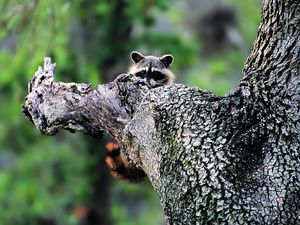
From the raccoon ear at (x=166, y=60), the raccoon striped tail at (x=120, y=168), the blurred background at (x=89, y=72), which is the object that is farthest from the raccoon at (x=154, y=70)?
the blurred background at (x=89, y=72)

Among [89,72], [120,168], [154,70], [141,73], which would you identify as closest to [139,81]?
[120,168]

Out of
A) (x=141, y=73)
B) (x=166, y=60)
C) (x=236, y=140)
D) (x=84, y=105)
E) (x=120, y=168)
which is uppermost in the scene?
(x=166, y=60)

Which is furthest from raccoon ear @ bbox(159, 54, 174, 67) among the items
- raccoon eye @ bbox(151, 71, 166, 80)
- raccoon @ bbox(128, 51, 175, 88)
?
raccoon eye @ bbox(151, 71, 166, 80)

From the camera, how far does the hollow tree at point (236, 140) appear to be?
198 inches

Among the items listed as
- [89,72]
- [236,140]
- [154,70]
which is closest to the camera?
[236,140]

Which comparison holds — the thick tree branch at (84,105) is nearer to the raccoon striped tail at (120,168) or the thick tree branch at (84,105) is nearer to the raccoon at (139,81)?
the raccoon at (139,81)

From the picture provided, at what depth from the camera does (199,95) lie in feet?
18.0

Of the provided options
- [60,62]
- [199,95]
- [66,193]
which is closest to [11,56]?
[60,62]

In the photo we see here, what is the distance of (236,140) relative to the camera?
5.20m

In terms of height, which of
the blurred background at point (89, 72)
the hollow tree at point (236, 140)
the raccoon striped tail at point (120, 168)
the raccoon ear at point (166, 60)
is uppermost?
the blurred background at point (89, 72)

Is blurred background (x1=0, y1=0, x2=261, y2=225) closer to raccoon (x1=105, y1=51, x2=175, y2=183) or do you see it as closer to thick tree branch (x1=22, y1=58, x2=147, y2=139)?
raccoon (x1=105, y1=51, x2=175, y2=183)

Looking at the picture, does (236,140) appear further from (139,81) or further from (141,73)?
(141,73)

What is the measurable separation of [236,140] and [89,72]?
7.66 m

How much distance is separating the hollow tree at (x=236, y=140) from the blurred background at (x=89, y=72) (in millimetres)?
5050
